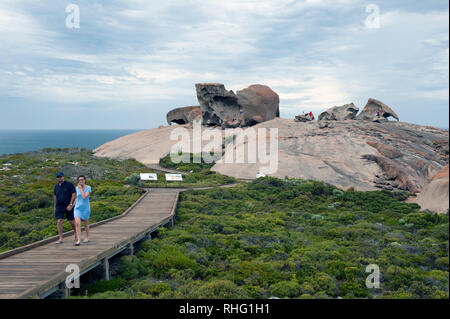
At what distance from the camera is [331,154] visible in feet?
114

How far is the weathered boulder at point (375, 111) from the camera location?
48.6m

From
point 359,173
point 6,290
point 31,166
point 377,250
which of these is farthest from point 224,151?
point 6,290

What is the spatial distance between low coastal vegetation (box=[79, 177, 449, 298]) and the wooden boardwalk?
0.54 m

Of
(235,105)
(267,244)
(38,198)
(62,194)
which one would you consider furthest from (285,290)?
(235,105)

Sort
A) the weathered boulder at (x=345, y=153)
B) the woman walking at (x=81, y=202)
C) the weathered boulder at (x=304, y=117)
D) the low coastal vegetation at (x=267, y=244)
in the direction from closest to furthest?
the low coastal vegetation at (x=267, y=244), the woman walking at (x=81, y=202), the weathered boulder at (x=345, y=153), the weathered boulder at (x=304, y=117)

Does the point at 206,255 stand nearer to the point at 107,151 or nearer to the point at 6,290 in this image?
the point at 6,290

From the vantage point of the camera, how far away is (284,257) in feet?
35.6

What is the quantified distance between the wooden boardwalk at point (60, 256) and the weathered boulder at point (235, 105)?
126ft

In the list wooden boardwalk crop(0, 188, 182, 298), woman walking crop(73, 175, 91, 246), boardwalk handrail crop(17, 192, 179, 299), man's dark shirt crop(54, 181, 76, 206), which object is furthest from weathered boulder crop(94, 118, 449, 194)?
man's dark shirt crop(54, 181, 76, 206)

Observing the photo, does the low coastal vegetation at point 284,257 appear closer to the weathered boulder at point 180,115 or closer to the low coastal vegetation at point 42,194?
the low coastal vegetation at point 42,194

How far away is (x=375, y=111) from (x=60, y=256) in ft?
158

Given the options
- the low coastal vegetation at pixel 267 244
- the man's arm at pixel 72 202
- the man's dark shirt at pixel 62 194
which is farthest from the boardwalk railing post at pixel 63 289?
the man's dark shirt at pixel 62 194

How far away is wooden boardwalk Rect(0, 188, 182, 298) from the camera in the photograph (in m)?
6.57

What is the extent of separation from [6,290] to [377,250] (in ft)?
32.5
